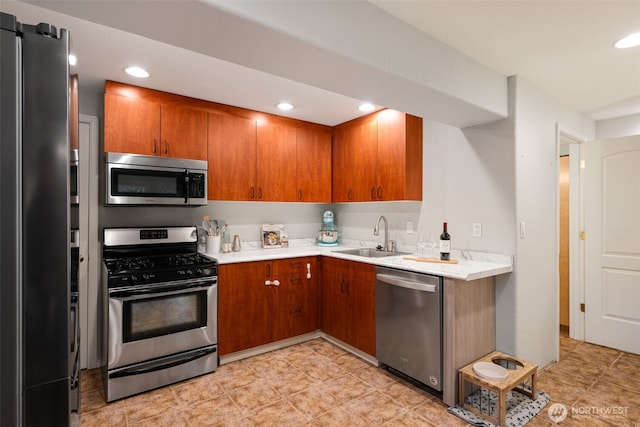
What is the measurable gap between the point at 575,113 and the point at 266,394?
378cm

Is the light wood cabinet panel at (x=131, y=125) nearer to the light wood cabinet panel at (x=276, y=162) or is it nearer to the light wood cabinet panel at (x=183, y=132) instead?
the light wood cabinet panel at (x=183, y=132)

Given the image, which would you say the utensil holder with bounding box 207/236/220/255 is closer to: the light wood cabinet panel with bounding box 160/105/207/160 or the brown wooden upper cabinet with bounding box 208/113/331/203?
the brown wooden upper cabinet with bounding box 208/113/331/203

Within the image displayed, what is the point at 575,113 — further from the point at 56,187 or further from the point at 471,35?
the point at 56,187

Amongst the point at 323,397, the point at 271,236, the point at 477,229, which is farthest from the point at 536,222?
the point at 271,236

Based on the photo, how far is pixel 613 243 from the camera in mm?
3264

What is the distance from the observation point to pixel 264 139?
3473 millimetres

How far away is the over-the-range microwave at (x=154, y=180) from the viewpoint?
2.63 m

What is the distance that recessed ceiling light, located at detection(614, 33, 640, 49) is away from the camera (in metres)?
1.93

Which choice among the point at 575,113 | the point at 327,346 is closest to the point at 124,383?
the point at 327,346

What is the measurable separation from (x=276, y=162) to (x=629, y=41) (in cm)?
281

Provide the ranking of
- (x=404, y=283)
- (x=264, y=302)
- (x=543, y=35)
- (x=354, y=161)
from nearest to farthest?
(x=543, y=35), (x=404, y=283), (x=264, y=302), (x=354, y=161)

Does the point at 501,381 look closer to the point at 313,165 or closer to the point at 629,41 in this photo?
the point at 629,41

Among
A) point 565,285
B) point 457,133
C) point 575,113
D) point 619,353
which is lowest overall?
point 619,353

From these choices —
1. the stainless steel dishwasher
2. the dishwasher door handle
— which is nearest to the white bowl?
the stainless steel dishwasher
